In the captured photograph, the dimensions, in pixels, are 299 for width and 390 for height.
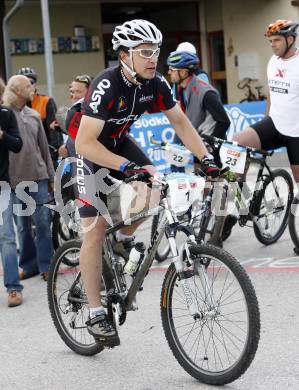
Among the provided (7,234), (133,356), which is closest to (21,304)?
(7,234)

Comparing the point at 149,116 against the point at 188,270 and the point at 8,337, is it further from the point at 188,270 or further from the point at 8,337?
the point at 188,270

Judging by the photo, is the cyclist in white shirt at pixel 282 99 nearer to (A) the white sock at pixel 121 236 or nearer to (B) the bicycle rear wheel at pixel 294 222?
(B) the bicycle rear wheel at pixel 294 222

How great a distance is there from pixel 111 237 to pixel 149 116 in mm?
8141

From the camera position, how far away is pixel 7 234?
6.91 m

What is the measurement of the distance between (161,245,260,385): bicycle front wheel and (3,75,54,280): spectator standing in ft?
9.88

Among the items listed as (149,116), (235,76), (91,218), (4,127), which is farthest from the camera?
(235,76)

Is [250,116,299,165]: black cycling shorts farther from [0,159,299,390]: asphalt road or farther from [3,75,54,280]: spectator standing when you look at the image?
[3,75,54,280]: spectator standing

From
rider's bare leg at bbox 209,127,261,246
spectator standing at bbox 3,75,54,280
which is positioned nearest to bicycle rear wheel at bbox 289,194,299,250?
rider's bare leg at bbox 209,127,261,246

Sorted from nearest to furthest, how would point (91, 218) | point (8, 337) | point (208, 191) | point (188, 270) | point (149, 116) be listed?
Result: point (188, 270)
point (91, 218)
point (8, 337)
point (208, 191)
point (149, 116)

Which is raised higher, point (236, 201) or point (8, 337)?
point (236, 201)

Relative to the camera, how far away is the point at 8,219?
688 cm

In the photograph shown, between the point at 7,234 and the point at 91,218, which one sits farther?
the point at 7,234

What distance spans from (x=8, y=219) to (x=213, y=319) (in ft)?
9.45

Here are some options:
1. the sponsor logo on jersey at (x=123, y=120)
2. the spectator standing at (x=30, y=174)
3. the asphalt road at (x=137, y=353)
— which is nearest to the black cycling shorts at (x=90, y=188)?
the sponsor logo on jersey at (x=123, y=120)
